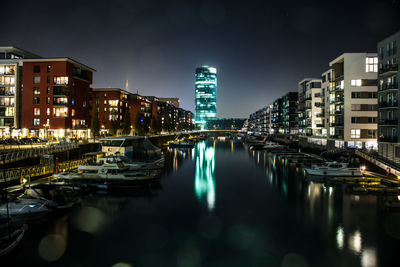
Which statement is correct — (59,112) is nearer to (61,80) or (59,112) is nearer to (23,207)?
(61,80)

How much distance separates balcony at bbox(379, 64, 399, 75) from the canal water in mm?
20235

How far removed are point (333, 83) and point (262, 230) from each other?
2156 inches

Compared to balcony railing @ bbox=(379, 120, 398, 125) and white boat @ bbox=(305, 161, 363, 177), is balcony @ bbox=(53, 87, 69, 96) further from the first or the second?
balcony railing @ bbox=(379, 120, 398, 125)

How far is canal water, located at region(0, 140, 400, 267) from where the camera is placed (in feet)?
55.4

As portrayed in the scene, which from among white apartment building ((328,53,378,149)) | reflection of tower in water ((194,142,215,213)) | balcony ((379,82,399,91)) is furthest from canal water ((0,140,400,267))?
white apartment building ((328,53,378,149))

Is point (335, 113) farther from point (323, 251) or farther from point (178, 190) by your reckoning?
point (323, 251)

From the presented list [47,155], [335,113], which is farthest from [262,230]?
[335,113]

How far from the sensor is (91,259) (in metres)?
16.7

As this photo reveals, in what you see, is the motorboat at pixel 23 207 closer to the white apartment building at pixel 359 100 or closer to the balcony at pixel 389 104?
the balcony at pixel 389 104

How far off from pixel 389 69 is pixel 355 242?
32544 mm

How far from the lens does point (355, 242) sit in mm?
19266

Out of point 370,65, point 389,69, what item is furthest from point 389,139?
point 370,65

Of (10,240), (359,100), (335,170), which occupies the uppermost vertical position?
(359,100)

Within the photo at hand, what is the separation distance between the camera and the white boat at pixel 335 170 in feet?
121
